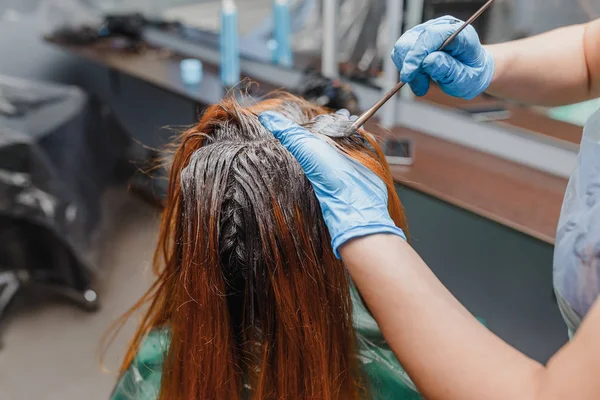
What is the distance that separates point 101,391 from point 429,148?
4.92ft

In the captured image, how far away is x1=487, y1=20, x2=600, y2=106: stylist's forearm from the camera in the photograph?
109cm

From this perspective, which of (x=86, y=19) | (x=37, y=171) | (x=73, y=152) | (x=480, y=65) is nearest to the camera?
(x=480, y=65)

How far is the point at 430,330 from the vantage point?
25.4 inches

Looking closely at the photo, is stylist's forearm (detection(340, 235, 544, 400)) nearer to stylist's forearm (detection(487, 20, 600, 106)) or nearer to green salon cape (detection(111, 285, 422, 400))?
green salon cape (detection(111, 285, 422, 400))

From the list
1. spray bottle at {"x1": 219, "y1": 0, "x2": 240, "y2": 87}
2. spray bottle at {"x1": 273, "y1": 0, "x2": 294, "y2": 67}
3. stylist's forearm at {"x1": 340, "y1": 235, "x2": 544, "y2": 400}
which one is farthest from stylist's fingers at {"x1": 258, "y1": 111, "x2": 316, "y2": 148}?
spray bottle at {"x1": 273, "y1": 0, "x2": 294, "y2": 67}

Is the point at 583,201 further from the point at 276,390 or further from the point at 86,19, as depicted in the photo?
the point at 86,19

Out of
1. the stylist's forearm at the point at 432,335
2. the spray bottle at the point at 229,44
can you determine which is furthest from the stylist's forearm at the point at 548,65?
the spray bottle at the point at 229,44

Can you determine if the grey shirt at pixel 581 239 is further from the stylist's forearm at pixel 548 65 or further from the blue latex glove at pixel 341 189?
the blue latex glove at pixel 341 189

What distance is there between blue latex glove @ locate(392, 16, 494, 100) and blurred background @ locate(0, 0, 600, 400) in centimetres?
41

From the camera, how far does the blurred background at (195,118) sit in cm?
164

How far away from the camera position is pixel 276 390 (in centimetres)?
88

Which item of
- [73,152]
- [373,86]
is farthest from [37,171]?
[373,86]

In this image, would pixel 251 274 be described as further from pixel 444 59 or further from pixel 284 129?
pixel 444 59

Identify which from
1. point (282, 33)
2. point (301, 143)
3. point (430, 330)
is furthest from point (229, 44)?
point (430, 330)
